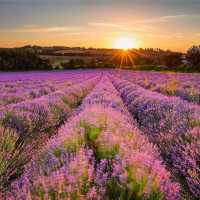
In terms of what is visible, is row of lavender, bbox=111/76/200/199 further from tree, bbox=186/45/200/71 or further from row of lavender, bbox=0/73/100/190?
tree, bbox=186/45/200/71

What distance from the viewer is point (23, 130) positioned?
8219 millimetres

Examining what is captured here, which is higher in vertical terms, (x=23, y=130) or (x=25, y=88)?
(x=23, y=130)

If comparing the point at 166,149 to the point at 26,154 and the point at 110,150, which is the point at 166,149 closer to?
the point at 110,150

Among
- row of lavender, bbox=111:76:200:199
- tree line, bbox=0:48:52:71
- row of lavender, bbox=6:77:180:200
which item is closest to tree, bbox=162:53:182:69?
tree line, bbox=0:48:52:71

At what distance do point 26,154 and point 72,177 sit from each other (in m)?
2.96

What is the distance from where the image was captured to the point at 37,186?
11.8 feet

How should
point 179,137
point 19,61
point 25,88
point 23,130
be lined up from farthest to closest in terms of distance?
point 19,61 < point 25,88 < point 23,130 < point 179,137

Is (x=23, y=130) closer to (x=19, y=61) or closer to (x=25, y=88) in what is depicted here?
(x=25, y=88)

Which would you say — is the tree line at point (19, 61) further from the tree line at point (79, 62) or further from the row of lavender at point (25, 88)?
the row of lavender at point (25, 88)

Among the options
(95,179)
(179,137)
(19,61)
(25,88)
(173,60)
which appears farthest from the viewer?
(173,60)

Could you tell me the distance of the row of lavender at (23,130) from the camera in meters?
5.67

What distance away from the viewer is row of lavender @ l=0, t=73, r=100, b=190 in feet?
18.6

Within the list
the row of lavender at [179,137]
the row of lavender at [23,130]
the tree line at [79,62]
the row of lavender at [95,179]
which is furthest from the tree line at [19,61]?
the row of lavender at [95,179]

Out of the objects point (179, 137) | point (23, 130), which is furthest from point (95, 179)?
point (23, 130)
